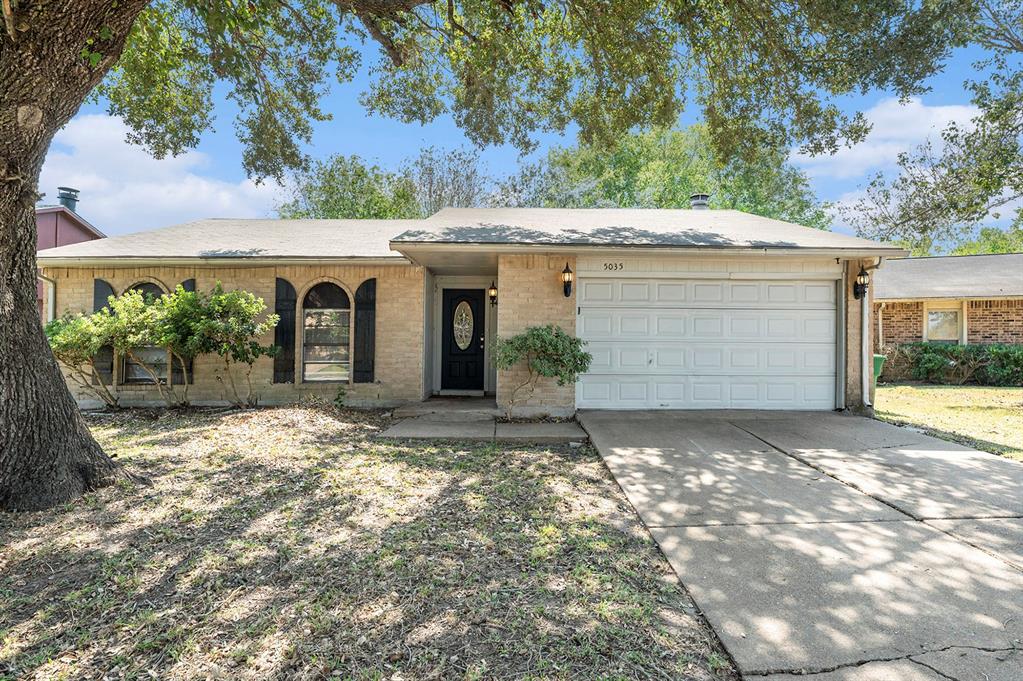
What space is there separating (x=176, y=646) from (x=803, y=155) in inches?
389

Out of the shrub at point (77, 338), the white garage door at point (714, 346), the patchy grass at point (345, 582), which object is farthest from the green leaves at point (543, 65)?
the patchy grass at point (345, 582)

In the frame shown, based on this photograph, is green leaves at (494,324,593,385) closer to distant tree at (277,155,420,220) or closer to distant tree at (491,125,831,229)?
distant tree at (277,155,420,220)

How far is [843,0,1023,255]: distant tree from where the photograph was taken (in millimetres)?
10070

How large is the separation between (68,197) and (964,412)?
29.4 metres

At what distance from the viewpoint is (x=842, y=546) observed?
10.8ft

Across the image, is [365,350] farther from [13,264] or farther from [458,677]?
[458,677]

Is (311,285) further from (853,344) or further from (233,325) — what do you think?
(853,344)

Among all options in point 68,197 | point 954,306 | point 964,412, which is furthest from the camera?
point 68,197

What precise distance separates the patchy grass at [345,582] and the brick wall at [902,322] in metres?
15.6

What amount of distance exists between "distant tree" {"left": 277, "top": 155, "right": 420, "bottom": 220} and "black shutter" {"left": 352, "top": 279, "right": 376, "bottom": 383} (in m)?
15.9

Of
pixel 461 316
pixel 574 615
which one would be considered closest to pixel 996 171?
pixel 461 316

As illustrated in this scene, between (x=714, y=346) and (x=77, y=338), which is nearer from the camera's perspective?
(x=77, y=338)

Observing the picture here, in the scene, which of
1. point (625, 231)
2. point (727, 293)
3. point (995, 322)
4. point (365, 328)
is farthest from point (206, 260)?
point (995, 322)

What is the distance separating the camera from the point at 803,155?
806 cm
